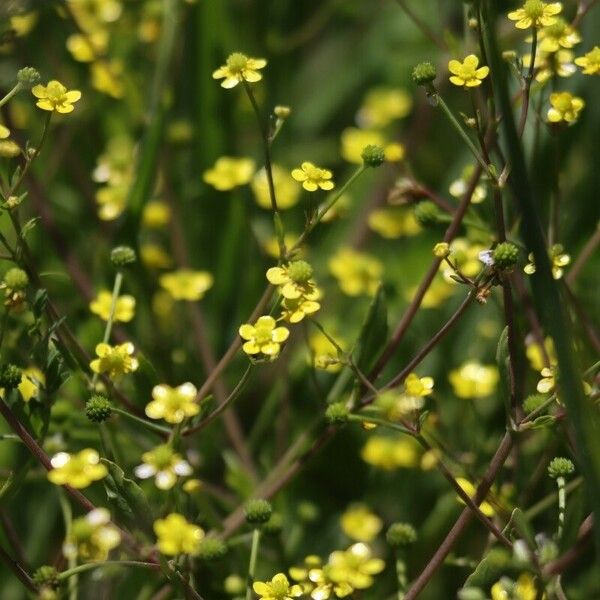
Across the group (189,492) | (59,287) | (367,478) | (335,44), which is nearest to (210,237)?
(59,287)

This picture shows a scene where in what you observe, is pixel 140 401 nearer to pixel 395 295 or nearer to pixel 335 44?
pixel 395 295

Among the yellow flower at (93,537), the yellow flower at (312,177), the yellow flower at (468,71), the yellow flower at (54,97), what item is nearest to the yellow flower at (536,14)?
the yellow flower at (468,71)

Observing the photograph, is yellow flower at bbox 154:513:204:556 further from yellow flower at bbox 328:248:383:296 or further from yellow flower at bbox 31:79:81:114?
yellow flower at bbox 328:248:383:296

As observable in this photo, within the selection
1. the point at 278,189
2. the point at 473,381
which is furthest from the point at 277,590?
the point at 278,189

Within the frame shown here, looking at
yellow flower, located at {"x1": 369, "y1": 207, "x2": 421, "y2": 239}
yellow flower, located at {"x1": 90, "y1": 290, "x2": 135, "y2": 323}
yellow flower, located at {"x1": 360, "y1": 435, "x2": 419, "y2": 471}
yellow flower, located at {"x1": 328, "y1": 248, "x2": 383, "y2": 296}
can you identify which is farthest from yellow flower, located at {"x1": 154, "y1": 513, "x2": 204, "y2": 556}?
yellow flower, located at {"x1": 369, "y1": 207, "x2": 421, "y2": 239}

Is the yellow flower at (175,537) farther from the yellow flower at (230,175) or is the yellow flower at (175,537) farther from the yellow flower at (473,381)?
the yellow flower at (230,175)

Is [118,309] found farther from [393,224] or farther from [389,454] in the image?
[393,224]
